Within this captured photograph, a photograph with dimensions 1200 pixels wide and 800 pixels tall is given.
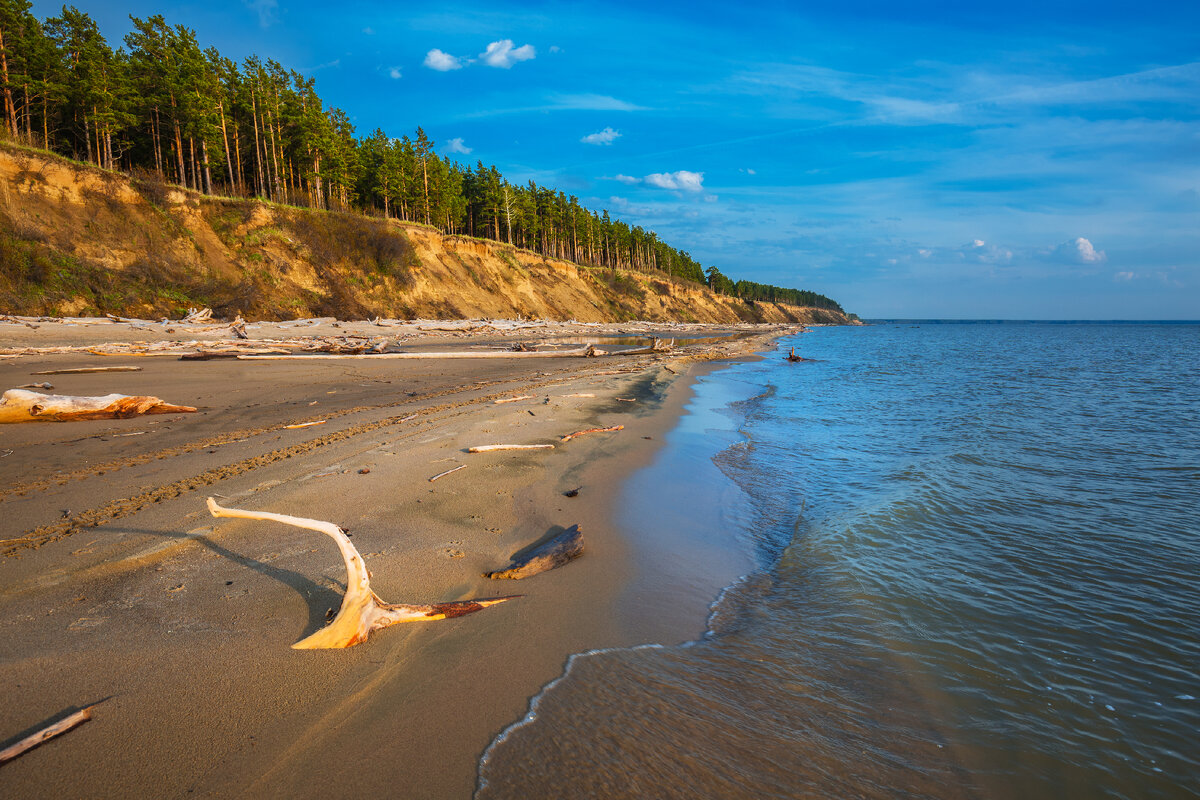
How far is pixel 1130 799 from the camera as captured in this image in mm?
2486

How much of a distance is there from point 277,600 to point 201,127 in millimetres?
44510

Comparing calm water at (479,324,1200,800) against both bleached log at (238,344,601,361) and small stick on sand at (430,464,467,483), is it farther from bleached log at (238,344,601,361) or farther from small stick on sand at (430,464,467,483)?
bleached log at (238,344,601,361)

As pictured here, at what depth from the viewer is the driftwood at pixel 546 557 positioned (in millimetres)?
4121

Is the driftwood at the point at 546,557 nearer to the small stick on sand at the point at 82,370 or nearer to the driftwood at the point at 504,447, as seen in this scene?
the driftwood at the point at 504,447

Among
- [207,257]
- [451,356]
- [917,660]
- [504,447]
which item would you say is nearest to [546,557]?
[917,660]

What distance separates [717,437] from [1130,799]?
790 centimetres

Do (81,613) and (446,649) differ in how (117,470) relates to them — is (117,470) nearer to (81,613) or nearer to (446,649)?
(81,613)

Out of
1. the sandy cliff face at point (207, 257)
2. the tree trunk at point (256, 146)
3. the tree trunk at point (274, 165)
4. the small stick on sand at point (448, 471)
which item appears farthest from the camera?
the tree trunk at point (274, 165)

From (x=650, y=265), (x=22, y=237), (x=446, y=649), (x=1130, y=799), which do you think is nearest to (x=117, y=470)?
(x=446, y=649)

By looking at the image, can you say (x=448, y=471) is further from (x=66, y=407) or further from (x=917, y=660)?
(x=66, y=407)

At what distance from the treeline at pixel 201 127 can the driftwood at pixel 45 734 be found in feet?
128

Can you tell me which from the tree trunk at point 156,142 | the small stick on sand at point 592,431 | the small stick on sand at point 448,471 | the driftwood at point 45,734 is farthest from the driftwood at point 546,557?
the tree trunk at point 156,142

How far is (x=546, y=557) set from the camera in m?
4.38

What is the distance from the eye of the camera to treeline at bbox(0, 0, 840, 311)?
29562 mm
